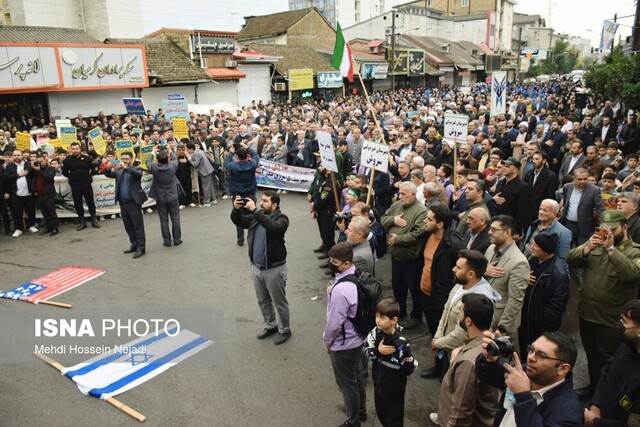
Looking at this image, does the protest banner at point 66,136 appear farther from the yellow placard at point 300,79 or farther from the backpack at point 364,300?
the yellow placard at point 300,79

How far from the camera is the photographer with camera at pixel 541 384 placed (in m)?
2.41

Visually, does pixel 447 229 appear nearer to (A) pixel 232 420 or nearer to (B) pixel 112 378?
(A) pixel 232 420

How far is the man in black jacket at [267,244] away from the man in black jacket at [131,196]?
375 cm

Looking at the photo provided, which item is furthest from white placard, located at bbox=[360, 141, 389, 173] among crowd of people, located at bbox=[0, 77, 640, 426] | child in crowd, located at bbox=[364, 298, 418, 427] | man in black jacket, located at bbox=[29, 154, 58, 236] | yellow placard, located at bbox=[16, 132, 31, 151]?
yellow placard, located at bbox=[16, 132, 31, 151]

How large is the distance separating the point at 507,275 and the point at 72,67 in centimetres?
2188

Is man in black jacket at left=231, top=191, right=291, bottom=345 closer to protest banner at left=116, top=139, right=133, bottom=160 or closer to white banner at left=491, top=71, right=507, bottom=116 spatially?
protest banner at left=116, top=139, right=133, bottom=160

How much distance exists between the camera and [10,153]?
10273 millimetres

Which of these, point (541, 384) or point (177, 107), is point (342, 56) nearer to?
point (177, 107)

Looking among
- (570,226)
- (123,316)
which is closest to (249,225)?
(123,316)

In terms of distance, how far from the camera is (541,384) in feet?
8.41

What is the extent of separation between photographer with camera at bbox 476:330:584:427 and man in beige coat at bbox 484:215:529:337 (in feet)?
4.74

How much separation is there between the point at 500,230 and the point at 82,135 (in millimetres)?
15871

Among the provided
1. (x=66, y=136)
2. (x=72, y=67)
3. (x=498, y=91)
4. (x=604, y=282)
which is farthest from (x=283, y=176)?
(x=72, y=67)

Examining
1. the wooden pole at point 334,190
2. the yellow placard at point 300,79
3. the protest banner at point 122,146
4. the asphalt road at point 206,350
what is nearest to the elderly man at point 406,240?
the asphalt road at point 206,350
